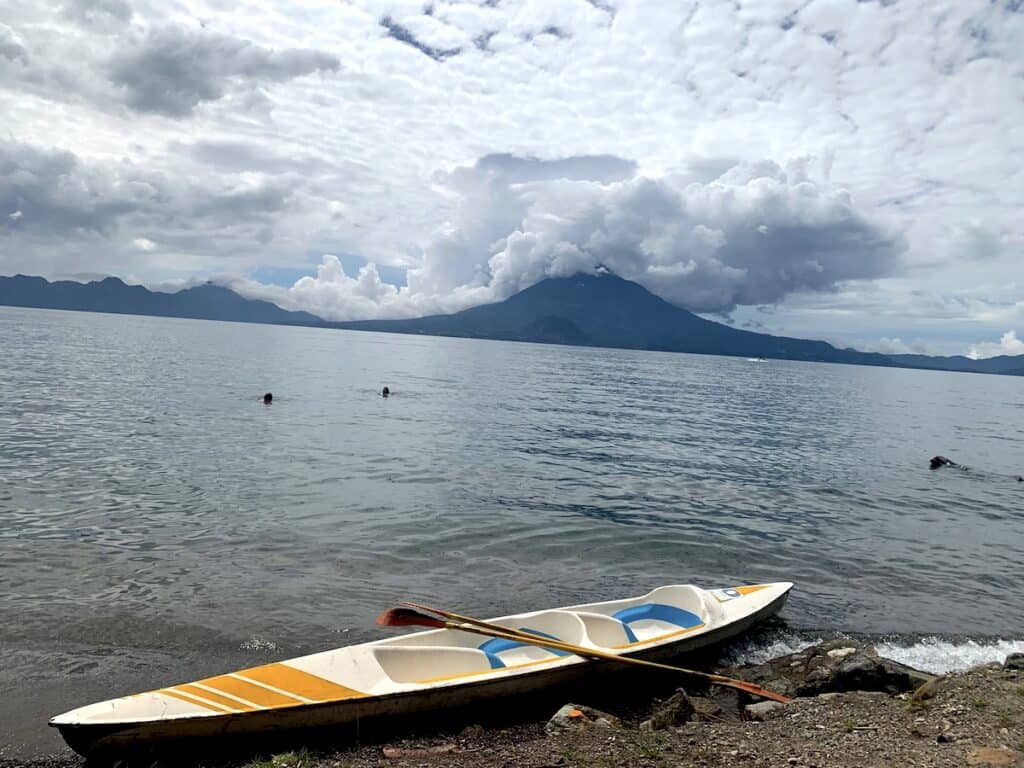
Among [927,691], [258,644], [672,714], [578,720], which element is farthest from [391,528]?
[927,691]

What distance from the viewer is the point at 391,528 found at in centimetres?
1888

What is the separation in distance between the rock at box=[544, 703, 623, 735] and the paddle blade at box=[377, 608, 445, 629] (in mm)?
2096

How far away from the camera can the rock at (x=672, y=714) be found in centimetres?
917

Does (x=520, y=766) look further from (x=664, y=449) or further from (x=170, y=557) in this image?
(x=664, y=449)

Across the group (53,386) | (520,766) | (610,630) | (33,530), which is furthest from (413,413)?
(520,766)

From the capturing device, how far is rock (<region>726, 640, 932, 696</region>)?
1046 centimetres

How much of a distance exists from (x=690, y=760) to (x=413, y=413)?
3908cm

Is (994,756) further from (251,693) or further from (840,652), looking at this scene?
(251,693)

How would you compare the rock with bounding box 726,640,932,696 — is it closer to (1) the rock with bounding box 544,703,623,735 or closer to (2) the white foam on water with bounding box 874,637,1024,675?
(2) the white foam on water with bounding box 874,637,1024,675

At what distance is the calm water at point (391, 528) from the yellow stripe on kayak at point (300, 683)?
2.52m

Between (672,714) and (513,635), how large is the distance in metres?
2.49

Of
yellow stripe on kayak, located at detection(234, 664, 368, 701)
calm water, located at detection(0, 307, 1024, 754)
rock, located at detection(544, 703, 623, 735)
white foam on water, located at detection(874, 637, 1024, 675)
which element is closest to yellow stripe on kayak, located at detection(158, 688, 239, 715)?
yellow stripe on kayak, located at detection(234, 664, 368, 701)

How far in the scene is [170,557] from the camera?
1529 centimetres

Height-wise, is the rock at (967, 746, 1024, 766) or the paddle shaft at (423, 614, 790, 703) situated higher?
the rock at (967, 746, 1024, 766)
